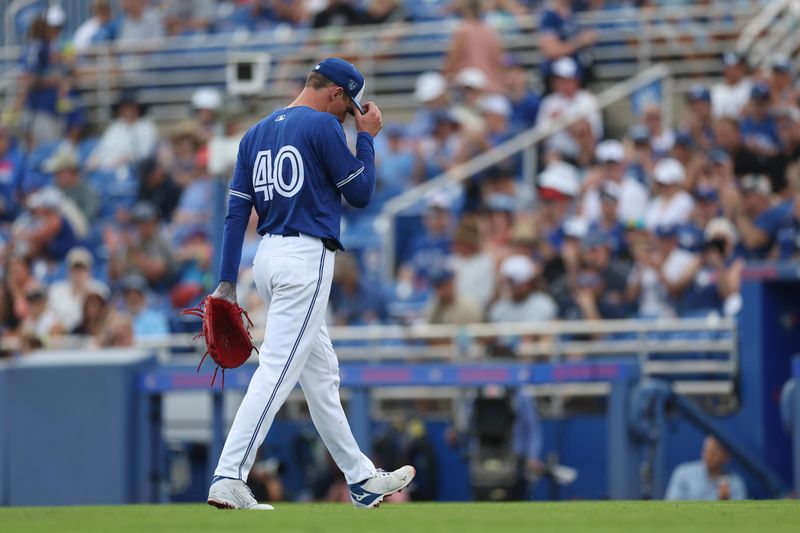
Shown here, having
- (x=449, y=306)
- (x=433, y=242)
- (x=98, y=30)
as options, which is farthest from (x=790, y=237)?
(x=98, y=30)

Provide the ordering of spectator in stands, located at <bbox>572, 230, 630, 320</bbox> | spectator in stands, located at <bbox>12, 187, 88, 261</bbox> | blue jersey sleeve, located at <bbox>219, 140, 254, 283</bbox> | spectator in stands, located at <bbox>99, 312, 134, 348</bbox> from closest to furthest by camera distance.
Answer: blue jersey sleeve, located at <bbox>219, 140, 254, 283</bbox> < spectator in stands, located at <bbox>572, 230, 630, 320</bbox> < spectator in stands, located at <bbox>99, 312, 134, 348</bbox> < spectator in stands, located at <bbox>12, 187, 88, 261</bbox>

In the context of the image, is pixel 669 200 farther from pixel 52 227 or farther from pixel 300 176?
pixel 52 227

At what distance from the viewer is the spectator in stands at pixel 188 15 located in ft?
66.0

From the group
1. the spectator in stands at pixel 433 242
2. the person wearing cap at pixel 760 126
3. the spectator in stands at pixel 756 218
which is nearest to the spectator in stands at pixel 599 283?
the spectator in stands at pixel 756 218

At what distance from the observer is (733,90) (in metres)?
13.9

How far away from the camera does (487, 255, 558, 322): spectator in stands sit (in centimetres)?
1230

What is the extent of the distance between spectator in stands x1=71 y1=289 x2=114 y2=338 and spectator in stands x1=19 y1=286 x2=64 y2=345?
1.27 feet

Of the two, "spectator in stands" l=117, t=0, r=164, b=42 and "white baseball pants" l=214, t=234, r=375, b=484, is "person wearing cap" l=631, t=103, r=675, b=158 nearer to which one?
"white baseball pants" l=214, t=234, r=375, b=484

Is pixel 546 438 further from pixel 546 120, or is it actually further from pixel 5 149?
pixel 5 149

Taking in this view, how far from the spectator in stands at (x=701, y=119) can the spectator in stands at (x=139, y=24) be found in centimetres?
847

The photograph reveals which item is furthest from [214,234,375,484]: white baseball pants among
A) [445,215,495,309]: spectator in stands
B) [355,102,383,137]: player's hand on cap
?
[445,215,495,309]: spectator in stands

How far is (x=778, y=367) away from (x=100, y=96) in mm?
10612

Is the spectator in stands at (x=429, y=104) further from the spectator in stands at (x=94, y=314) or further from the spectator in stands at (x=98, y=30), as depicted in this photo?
the spectator in stands at (x=98, y=30)

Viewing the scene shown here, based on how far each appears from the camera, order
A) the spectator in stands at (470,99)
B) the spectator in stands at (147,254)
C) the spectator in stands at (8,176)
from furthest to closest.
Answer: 1. the spectator in stands at (8,176)
2. the spectator in stands at (470,99)
3. the spectator in stands at (147,254)
